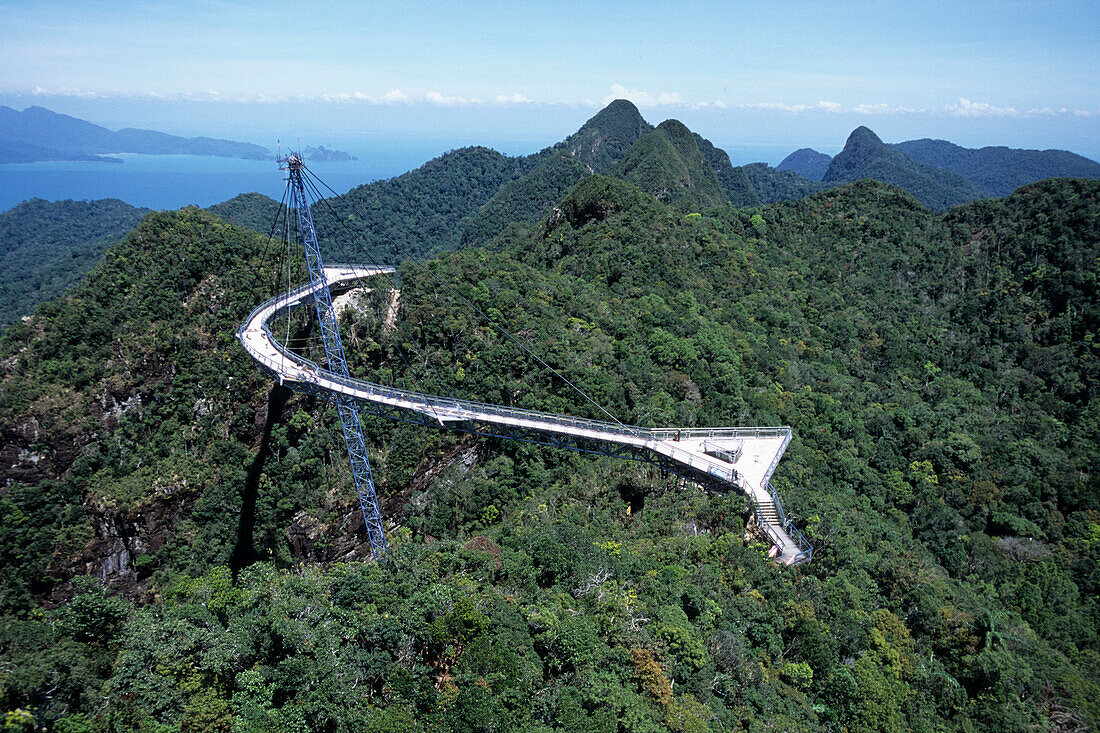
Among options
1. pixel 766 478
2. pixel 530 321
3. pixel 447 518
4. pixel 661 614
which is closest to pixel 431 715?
pixel 661 614

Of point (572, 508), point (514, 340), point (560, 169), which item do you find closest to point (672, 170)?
point (560, 169)

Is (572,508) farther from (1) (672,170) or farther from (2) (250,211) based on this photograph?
(2) (250,211)

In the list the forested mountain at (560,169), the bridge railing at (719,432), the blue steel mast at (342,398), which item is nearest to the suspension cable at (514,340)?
the blue steel mast at (342,398)

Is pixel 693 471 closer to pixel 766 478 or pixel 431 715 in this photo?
pixel 766 478

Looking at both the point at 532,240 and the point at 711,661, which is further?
the point at 532,240

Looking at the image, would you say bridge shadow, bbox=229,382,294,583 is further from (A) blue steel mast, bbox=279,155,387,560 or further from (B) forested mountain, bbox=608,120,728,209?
(B) forested mountain, bbox=608,120,728,209

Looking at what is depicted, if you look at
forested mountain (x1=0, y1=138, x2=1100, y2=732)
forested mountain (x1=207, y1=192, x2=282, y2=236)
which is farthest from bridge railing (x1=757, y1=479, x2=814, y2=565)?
forested mountain (x1=207, y1=192, x2=282, y2=236)
